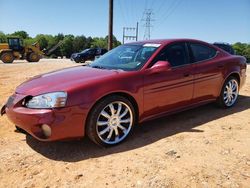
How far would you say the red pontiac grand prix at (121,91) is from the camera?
11.6 ft

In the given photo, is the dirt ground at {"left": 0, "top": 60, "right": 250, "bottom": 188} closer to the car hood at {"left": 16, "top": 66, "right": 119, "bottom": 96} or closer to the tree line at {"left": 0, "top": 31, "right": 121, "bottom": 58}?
the car hood at {"left": 16, "top": 66, "right": 119, "bottom": 96}

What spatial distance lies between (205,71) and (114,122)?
2087mm

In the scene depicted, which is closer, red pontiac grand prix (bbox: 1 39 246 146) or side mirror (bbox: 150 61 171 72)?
red pontiac grand prix (bbox: 1 39 246 146)

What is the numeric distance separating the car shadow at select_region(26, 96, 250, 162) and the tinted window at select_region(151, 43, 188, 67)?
40.4 inches

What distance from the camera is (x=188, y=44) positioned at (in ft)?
16.7

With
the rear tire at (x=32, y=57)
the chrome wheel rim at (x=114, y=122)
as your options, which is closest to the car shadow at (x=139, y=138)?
the chrome wheel rim at (x=114, y=122)

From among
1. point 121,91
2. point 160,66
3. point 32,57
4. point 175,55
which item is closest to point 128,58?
Answer: point 160,66

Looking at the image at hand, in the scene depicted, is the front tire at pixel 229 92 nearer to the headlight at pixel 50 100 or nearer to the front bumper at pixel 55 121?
the front bumper at pixel 55 121

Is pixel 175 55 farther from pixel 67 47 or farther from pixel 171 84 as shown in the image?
pixel 67 47

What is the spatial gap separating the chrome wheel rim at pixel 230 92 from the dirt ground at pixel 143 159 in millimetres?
929

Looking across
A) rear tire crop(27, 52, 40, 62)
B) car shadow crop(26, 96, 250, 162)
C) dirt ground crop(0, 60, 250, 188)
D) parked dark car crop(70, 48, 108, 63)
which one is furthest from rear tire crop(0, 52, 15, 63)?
car shadow crop(26, 96, 250, 162)

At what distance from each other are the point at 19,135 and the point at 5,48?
2430cm

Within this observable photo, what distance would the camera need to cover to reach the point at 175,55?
4809mm

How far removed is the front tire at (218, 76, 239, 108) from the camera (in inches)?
220
